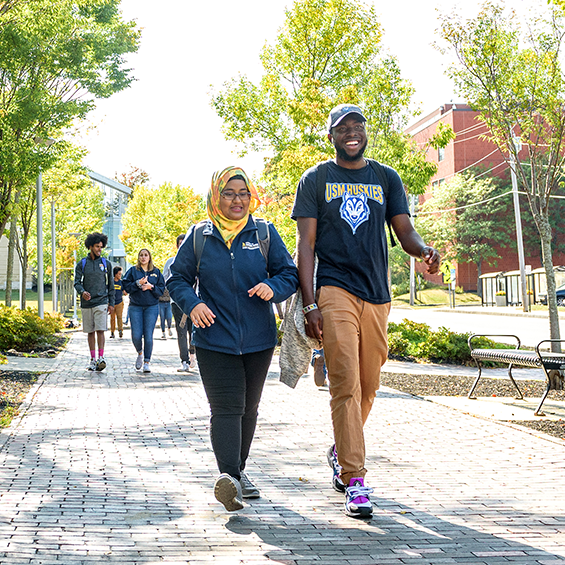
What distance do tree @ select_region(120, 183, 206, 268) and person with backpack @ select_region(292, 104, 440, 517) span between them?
4455 centimetres

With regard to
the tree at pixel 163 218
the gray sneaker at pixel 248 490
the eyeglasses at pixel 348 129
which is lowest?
the gray sneaker at pixel 248 490

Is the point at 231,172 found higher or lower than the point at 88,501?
higher

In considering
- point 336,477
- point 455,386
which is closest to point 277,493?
point 336,477

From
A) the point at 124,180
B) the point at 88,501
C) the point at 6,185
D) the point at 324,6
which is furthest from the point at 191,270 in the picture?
the point at 124,180

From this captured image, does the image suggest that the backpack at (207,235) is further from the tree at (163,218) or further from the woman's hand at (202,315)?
the tree at (163,218)

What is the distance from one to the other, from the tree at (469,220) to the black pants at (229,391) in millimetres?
63393

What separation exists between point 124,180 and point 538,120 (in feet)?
233

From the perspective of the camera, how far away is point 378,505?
464 centimetres

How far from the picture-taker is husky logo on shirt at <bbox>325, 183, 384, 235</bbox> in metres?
4.66

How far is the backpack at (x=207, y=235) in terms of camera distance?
4.59m

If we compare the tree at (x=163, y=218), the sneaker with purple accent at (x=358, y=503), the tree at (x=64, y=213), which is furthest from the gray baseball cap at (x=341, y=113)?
the tree at (x=163, y=218)

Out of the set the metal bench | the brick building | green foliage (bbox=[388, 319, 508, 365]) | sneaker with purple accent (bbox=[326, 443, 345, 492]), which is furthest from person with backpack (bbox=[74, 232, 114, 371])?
the brick building

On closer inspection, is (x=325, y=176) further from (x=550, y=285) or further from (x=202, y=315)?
(x=550, y=285)

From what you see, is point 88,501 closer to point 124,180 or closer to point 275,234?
point 275,234
